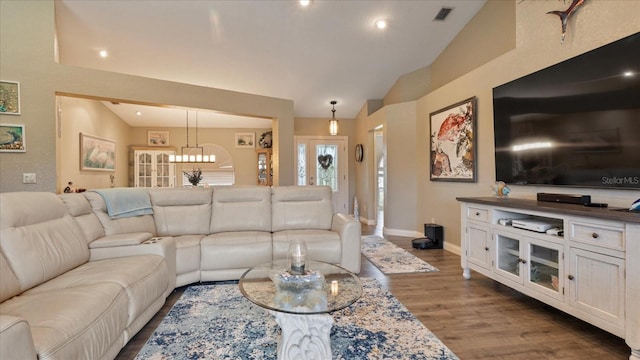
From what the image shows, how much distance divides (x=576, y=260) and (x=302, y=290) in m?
1.81

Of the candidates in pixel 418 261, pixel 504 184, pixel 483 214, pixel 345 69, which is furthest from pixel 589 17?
pixel 345 69

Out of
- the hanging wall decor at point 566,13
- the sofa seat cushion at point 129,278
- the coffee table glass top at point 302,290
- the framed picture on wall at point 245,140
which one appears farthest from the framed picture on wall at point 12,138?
the hanging wall decor at point 566,13

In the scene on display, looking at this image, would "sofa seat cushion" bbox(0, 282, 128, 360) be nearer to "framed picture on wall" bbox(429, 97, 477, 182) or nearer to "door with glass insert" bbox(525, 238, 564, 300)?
"door with glass insert" bbox(525, 238, 564, 300)

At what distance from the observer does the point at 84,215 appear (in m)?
2.54

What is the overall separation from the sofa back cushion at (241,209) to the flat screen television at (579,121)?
8.85ft

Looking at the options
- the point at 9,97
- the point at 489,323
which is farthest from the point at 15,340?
the point at 9,97

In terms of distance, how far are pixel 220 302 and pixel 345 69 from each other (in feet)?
13.7

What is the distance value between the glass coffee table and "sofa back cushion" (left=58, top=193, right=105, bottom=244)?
1.58 meters

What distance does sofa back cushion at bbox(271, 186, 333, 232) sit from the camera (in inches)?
138

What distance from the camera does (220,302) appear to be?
250 cm

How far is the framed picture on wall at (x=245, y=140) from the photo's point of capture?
7887 mm

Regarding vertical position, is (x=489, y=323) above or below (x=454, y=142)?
below

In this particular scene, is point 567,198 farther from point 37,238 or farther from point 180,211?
point 37,238

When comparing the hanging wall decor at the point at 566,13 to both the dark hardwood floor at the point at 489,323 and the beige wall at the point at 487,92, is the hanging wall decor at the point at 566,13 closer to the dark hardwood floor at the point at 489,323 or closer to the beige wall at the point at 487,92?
the beige wall at the point at 487,92
